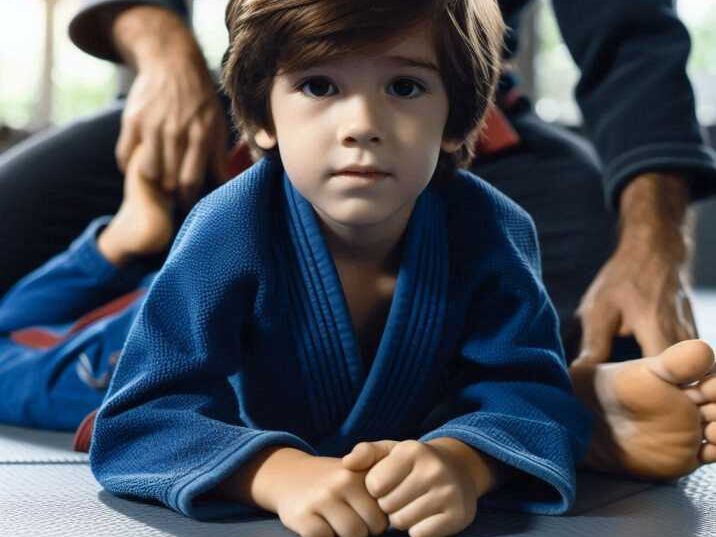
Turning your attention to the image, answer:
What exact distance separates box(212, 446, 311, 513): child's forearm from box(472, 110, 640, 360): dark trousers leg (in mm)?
687

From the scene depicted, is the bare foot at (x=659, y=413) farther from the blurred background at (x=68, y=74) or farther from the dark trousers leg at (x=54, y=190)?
the blurred background at (x=68, y=74)

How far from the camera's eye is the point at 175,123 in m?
1.28

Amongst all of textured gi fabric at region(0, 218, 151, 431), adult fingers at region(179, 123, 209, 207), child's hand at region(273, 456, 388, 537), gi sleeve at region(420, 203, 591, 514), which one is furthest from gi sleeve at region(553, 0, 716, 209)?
child's hand at region(273, 456, 388, 537)

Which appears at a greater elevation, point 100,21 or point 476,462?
point 100,21

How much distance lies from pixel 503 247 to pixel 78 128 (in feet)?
2.64

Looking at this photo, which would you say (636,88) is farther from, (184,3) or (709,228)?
→ (709,228)

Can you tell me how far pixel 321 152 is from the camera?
0.77m

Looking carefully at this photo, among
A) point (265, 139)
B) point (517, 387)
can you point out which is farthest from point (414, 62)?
point (517, 387)

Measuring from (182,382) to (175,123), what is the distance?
554 mm

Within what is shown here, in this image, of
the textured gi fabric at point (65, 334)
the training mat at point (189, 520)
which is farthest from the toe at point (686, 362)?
the textured gi fabric at point (65, 334)

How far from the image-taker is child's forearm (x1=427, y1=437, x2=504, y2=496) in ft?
2.49

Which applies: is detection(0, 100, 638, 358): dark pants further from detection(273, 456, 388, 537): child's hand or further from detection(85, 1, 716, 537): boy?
detection(273, 456, 388, 537): child's hand

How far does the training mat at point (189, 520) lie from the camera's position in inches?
28.3

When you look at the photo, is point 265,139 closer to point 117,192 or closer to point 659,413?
point 659,413
